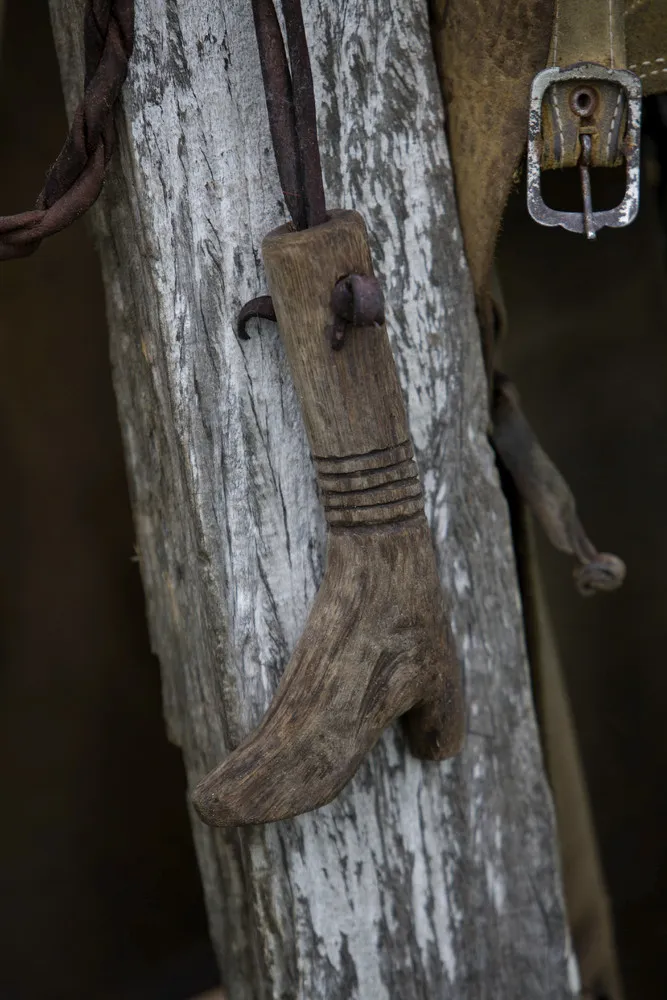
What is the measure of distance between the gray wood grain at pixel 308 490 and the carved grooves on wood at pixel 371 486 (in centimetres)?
7

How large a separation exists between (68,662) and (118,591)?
0.10 meters

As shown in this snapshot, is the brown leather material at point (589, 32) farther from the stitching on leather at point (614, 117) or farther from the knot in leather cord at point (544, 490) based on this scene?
the knot in leather cord at point (544, 490)

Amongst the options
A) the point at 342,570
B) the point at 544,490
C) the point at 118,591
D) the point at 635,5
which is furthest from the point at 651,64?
the point at 118,591

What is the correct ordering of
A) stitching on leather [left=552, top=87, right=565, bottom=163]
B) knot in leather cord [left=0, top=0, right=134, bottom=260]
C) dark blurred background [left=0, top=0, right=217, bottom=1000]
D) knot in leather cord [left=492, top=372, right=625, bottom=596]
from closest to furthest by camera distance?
1. knot in leather cord [left=0, top=0, right=134, bottom=260]
2. stitching on leather [left=552, top=87, right=565, bottom=163]
3. knot in leather cord [left=492, top=372, right=625, bottom=596]
4. dark blurred background [left=0, top=0, right=217, bottom=1000]

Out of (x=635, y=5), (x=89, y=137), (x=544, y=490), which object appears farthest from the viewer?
(x=544, y=490)

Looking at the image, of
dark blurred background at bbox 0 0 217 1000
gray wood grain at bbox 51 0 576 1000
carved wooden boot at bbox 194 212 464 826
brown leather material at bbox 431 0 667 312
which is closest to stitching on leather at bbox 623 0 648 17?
brown leather material at bbox 431 0 667 312

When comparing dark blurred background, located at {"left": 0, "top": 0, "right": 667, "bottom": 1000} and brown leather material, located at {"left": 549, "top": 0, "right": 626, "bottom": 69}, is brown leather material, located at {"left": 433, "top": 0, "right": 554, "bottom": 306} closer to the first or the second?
brown leather material, located at {"left": 549, "top": 0, "right": 626, "bottom": 69}

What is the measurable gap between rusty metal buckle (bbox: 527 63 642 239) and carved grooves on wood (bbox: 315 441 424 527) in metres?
0.23

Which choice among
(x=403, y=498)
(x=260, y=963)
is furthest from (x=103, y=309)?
(x=260, y=963)

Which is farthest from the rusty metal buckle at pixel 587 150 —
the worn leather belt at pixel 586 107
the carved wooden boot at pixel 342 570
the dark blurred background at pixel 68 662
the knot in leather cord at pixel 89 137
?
the dark blurred background at pixel 68 662

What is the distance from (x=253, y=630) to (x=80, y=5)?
497 mm

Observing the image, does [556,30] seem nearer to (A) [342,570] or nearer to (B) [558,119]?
(B) [558,119]

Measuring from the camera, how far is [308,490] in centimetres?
73

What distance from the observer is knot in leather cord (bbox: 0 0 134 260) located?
62 centimetres
